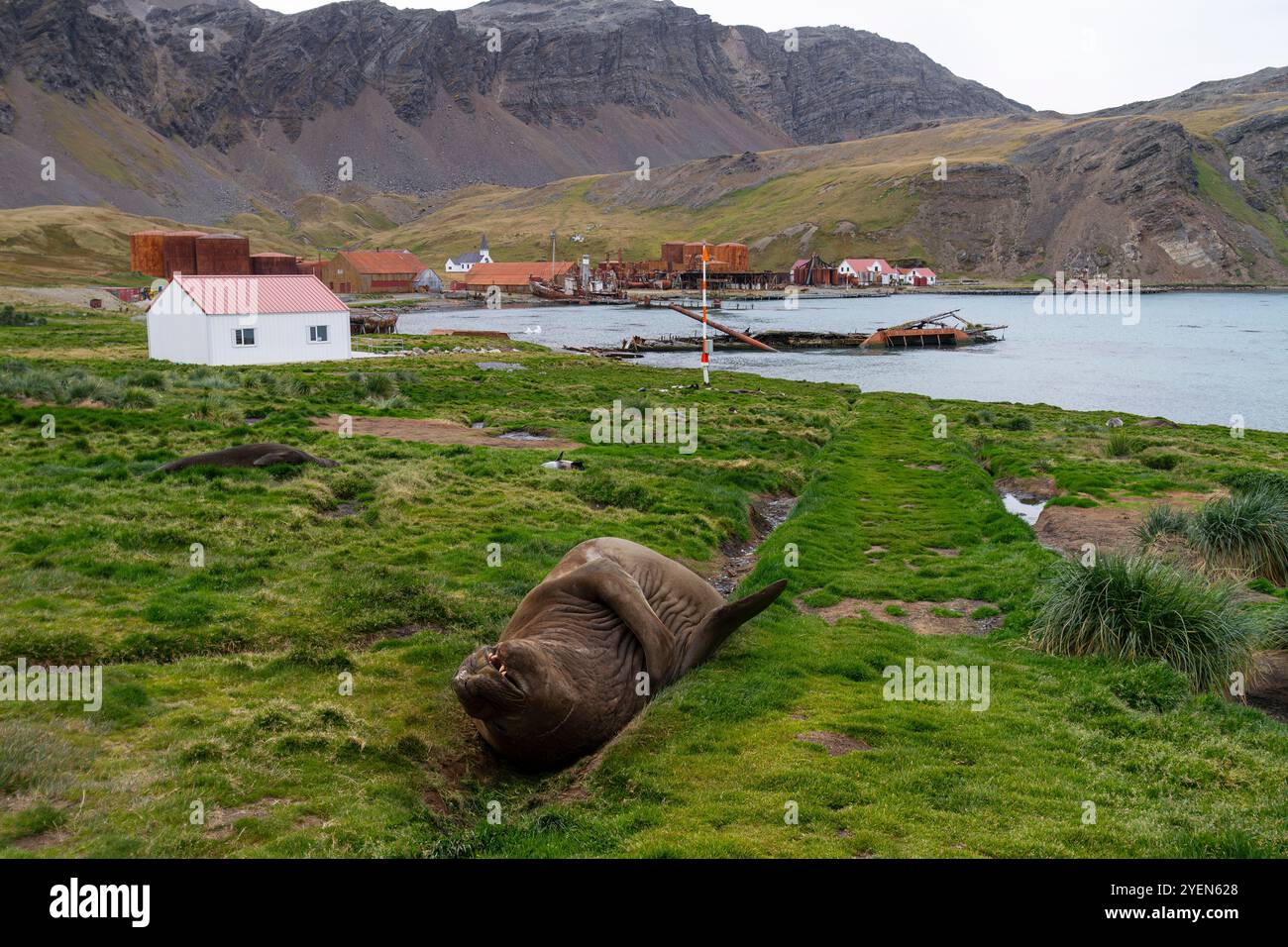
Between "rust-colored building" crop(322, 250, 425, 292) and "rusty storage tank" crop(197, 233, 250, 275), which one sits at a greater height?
"rust-colored building" crop(322, 250, 425, 292)

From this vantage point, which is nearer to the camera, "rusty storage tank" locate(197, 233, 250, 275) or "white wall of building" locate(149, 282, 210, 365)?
"white wall of building" locate(149, 282, 210, 365)

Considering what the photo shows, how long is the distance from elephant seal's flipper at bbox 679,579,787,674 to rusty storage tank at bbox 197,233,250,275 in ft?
293

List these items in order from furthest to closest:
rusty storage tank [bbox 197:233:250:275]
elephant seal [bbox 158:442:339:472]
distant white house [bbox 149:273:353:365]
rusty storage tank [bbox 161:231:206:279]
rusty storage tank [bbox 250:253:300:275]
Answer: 1. rusty storage tank [bbox 250:253:300:275]
2. rusty storage tank [bbox 161:231:206:279]
3. rusty storage tank [bbox 197:233:250:275]
4. distant white house [bbox 149:273:353:365]
5. elephant seal [bbox 158:442:339:472]

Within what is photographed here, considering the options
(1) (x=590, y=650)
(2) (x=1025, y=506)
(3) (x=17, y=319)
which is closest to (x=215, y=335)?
(3) (x=17, y=319)

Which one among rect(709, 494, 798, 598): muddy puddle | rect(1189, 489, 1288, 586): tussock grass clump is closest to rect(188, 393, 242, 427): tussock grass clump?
rect(709, 494, 798, 598): muddy puddle

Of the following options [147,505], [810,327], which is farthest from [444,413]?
[810,327]

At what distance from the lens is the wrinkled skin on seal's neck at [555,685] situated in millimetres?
8547

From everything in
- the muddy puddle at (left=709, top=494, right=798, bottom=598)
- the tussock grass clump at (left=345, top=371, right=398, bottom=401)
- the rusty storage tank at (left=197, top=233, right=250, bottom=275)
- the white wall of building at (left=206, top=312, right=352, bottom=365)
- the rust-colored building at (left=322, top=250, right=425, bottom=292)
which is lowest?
the muddy puddle at (left=709, top=494, right=798, bottom=598)

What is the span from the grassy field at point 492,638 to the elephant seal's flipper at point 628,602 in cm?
46

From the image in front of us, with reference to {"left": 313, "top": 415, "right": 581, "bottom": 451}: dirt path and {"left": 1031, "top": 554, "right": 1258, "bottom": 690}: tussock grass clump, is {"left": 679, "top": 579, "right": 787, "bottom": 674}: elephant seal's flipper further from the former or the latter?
{"left": 313, "top": 415, "right": 581, "bottom": 451}: dirt path

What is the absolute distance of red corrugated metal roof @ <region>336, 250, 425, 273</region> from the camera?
603ft

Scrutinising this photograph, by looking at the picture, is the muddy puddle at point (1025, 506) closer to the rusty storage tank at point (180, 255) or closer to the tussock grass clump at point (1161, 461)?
the tussock grass clump at point (1161, 461)

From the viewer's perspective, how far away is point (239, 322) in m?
50.6
